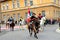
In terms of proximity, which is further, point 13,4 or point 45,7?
point 13,4

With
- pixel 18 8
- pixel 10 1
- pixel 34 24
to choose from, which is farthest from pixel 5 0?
pixel 34 24

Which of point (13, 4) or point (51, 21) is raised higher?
point (13, 4)

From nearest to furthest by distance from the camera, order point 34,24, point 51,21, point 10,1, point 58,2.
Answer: point 34,24 < point 51,21 < point 58,2 < point 10,1

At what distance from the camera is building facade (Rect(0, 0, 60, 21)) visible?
187ft

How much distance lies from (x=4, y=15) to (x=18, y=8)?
22.6 feet

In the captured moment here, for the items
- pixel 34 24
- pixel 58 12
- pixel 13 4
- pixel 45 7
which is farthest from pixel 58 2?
pixel 34 24

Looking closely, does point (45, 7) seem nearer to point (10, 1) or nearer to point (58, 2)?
point (58, 2)

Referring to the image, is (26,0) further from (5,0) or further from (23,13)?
(5,0)

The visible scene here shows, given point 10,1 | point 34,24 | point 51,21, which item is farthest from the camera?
point 10,1

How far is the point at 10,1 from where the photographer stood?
68.0 m

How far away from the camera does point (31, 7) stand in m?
60.7

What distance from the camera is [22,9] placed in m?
63.6

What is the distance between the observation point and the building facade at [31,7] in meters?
57.0

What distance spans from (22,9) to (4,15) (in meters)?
8.44
